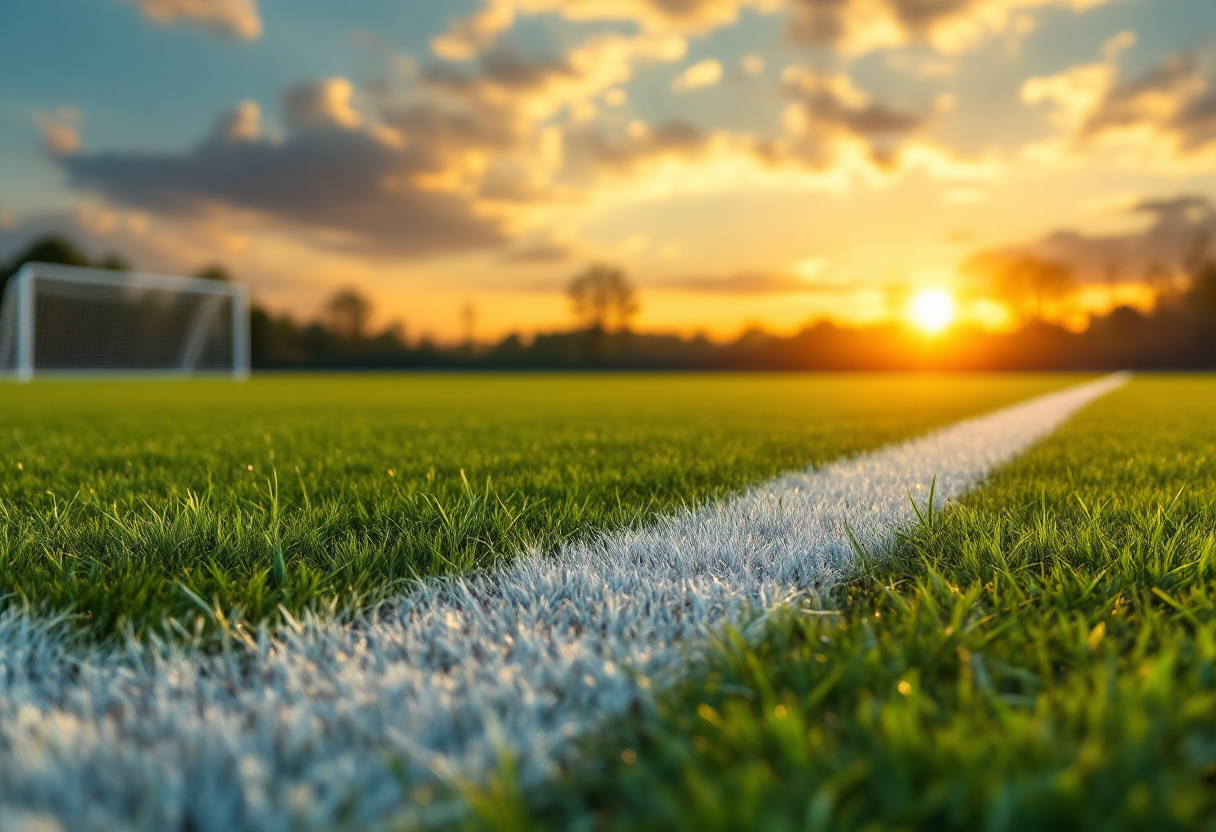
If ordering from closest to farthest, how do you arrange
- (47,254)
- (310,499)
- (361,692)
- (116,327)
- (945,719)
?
(945,719) → (361,692) → (310,499) → (116,327) → (47,254)

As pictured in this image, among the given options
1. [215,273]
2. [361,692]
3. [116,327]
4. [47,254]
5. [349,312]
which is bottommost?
[361,692]

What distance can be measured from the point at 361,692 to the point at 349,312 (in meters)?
66.8

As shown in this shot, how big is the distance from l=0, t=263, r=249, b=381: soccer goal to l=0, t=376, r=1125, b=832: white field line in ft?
96.9

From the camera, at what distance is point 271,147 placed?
1971 inches

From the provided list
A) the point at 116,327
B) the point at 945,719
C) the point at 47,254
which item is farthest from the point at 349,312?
the point at 945,719

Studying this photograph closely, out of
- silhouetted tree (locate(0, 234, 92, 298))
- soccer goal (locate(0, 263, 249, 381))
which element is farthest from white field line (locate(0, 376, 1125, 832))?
silhouetted tree (locate(0, 234, 92, 298))

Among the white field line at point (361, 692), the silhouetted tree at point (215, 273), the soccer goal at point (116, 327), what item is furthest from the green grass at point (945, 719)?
the silhouetted tree at point (215, 273)

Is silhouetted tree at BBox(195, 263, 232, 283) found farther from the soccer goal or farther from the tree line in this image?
the soccer goal

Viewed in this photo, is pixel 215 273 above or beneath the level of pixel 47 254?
beneath

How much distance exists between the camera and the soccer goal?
98.1ft

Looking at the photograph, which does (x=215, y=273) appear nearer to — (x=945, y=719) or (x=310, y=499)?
(x=310, y=499)

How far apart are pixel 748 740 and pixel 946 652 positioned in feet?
1.70

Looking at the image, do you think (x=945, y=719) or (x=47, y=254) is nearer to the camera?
(x=945, y=719)

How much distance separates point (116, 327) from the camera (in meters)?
33.8
